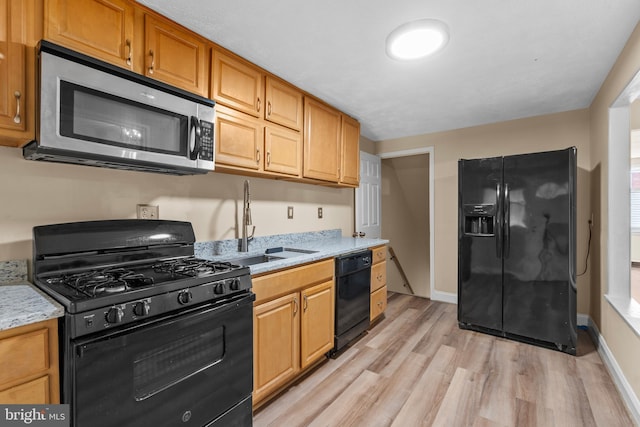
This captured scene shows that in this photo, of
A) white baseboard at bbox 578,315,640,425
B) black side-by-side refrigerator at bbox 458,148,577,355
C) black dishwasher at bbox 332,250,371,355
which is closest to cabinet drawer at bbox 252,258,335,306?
black dishwasher at bbox 332,250,371,355

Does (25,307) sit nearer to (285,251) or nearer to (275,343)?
(275,343)

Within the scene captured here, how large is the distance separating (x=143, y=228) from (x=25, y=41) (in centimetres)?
96

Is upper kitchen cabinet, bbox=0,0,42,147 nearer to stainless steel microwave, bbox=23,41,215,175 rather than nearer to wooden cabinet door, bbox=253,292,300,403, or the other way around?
stainless steel microwave, bbox=23,41,215,175

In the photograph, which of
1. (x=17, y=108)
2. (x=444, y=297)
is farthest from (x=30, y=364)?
(x=444, y=297)

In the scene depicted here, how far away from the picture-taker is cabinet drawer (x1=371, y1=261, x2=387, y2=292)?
9.97 ft

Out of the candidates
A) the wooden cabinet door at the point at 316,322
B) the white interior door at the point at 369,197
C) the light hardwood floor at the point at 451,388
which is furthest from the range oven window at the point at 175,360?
the white interior door at the point at 369,197

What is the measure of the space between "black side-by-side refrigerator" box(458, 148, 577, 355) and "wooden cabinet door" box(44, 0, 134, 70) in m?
2.93

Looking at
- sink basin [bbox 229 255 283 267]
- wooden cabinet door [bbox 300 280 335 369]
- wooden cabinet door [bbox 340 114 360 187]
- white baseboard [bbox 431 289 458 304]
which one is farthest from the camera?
white baseboard [bbox 431 289 458 304]

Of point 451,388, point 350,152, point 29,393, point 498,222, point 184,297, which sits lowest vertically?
point 451,388

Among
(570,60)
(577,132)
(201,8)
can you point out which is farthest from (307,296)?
(577,132)

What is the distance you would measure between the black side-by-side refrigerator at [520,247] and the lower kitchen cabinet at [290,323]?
160 centimetres

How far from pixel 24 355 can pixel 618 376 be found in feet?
10.8

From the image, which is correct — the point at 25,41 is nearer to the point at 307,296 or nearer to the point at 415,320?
the point at 307,296

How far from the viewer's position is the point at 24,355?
98 cm
